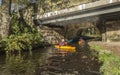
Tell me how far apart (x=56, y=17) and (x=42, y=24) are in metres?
2.87

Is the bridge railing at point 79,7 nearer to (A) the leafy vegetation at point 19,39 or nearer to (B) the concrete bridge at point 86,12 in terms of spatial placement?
(B) the concrete bridge at point 86,12

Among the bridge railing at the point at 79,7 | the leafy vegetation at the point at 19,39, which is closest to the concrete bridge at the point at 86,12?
the bridge railing at the point at 79,7

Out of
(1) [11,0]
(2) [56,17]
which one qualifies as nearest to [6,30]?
(1) [11,0]

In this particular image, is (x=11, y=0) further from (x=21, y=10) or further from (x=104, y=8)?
(x=104, y=8)

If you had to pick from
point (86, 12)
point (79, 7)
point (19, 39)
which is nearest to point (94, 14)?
point (86, 12)

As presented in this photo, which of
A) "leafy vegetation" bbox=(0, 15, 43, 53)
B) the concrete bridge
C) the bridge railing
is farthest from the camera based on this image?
the bridge railing

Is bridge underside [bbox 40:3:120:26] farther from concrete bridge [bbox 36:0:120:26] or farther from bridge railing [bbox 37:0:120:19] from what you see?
bridge railing [bbox 37:0:120:19]

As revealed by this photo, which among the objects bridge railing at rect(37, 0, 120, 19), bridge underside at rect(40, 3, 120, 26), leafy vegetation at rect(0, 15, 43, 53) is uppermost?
bridge railing at rect(37, 0, 120, 19)

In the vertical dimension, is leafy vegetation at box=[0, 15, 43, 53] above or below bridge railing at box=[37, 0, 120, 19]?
below

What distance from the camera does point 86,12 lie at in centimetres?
2300

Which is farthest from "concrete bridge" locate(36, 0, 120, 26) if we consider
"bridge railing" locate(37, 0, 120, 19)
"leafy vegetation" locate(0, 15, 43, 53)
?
"leafy vegetation" locate(0, 15, 43, 53)

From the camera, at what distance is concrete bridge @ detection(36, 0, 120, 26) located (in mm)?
20125

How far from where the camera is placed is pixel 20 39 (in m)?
20.1

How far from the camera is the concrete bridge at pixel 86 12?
66.0 feet
